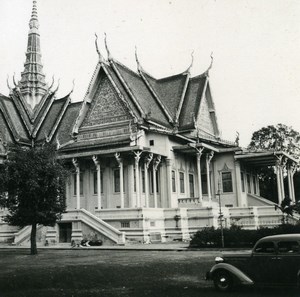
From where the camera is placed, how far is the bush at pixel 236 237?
2189cm

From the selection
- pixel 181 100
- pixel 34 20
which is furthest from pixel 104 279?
pixel 34 20

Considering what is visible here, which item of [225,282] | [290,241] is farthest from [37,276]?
[290,241]

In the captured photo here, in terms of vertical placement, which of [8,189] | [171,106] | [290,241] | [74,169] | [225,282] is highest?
[171,106]

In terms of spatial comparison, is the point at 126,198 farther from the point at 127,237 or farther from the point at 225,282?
the point at 225,282

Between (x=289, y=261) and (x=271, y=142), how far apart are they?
49948mm

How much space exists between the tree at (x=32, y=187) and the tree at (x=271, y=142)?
36.6 m

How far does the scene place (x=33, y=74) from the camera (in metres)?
57.3

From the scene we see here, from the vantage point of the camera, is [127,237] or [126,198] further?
[126,198]

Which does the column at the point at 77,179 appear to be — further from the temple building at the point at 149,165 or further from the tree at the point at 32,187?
the tree at the point at 32,187

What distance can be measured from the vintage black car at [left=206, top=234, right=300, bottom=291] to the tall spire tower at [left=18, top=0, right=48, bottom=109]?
48.9 metres

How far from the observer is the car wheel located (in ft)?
31.0

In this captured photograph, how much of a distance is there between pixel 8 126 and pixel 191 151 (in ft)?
67.3

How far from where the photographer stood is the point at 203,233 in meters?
23.0

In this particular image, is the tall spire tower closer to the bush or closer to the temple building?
the temple building
